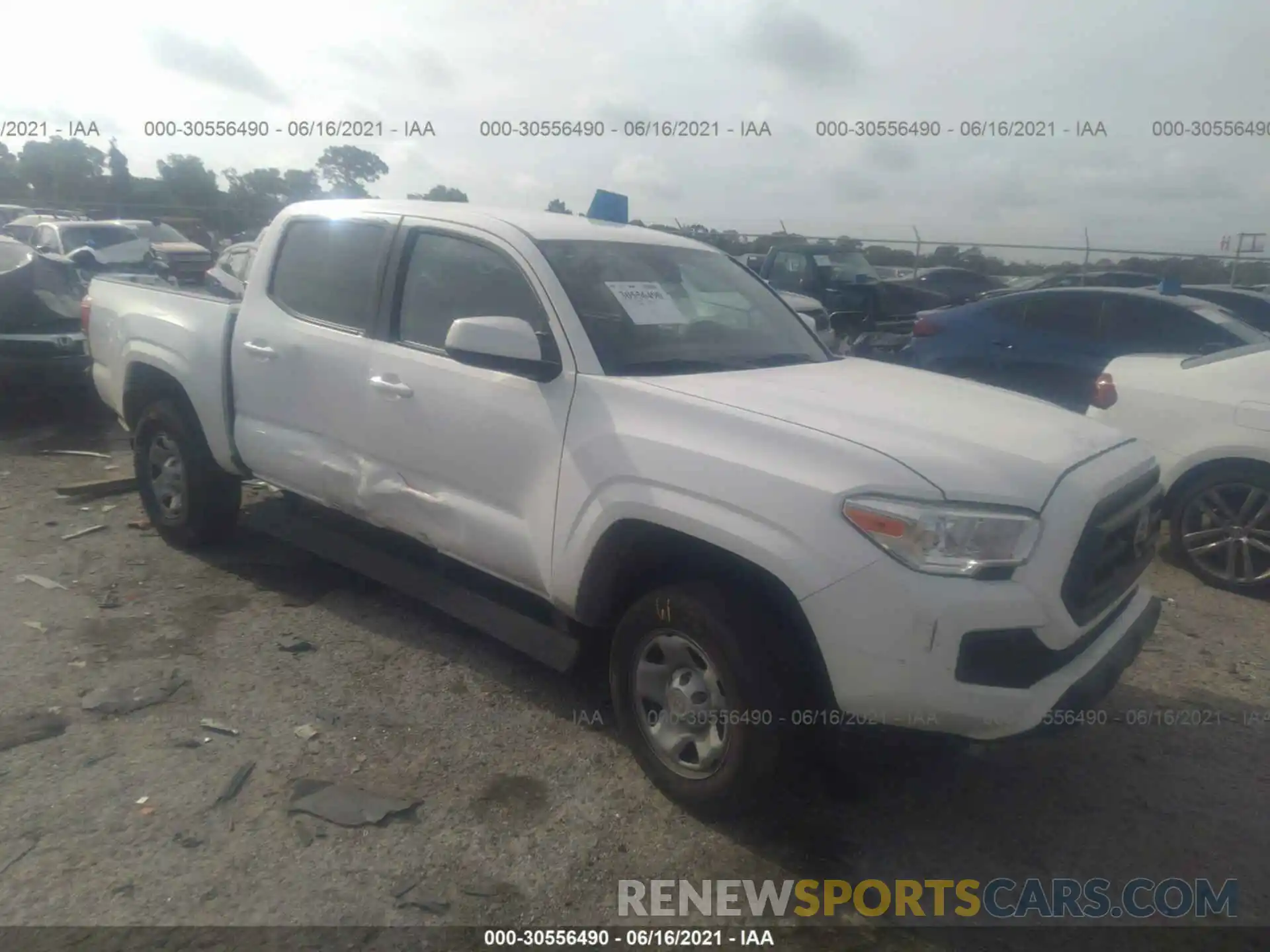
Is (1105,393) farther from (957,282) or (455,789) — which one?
(957,282)

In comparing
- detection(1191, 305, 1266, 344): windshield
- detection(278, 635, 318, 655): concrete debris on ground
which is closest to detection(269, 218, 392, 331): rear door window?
detection(278, 635, 318, 655): concrete debris on ground

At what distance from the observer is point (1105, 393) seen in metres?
5.79

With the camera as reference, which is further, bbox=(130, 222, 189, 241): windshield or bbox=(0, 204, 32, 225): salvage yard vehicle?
bbox=(0, 204, 32, 225): salvage yard vehicle

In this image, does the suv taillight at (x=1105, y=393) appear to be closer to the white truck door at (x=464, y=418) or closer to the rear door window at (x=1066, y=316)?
the rear door window at (x=1066, y=316)

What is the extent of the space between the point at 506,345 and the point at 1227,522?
434cm

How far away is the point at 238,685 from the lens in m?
4.00

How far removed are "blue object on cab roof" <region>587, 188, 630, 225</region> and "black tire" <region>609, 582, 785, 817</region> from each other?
251cm

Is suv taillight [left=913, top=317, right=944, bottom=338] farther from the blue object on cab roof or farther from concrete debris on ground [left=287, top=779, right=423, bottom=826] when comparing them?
concrete debris on ground [left=287, top=779, right=423, bottom=826]

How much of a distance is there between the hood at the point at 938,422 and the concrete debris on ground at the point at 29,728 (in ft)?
8.60

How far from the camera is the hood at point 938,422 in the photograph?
8.82 feet

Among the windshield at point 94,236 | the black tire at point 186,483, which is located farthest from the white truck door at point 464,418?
the windshield at point 94,236

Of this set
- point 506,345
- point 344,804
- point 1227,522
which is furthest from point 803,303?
point 344,804

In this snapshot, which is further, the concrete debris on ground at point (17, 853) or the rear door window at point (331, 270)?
the rear door window at point (331, 270)

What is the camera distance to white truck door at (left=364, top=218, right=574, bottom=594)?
3412 millimetres
